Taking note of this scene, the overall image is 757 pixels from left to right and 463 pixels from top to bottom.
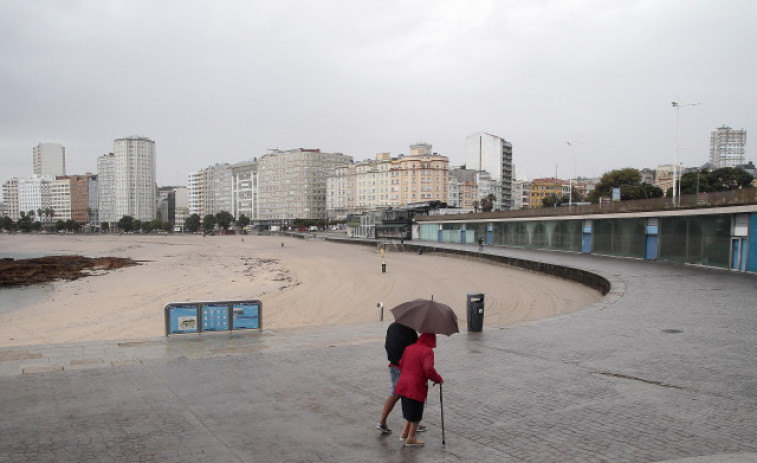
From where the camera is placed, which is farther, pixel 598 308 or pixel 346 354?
pixel 598 308

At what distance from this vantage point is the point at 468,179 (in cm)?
14988

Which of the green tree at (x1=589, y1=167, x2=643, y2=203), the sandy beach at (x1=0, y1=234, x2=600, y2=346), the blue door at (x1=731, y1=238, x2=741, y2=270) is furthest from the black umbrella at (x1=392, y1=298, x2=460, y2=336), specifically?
the green tree at (x1=589, y1=167, x2=643, y2=203)

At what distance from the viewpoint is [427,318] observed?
5090 millimetres

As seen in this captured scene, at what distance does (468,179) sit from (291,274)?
399 feet

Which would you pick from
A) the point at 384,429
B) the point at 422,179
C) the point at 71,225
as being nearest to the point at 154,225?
the point at 71,225

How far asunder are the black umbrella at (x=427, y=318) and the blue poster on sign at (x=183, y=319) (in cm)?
732

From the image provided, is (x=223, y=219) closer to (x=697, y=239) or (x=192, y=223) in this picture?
(x=192, y=223)

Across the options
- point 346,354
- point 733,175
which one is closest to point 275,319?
point 346,354

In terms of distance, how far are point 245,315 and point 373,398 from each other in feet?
18.9

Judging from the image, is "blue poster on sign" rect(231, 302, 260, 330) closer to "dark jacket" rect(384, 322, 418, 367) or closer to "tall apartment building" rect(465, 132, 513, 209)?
"dark jacket" rect(384, 322, 418, 367)

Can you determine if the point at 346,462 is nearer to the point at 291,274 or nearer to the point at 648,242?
the point at 648,242

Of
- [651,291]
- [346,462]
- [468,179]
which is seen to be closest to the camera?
[346,462]

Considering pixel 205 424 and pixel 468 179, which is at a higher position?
pixel 468 179

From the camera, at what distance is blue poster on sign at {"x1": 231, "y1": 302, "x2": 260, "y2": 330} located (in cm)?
1163
